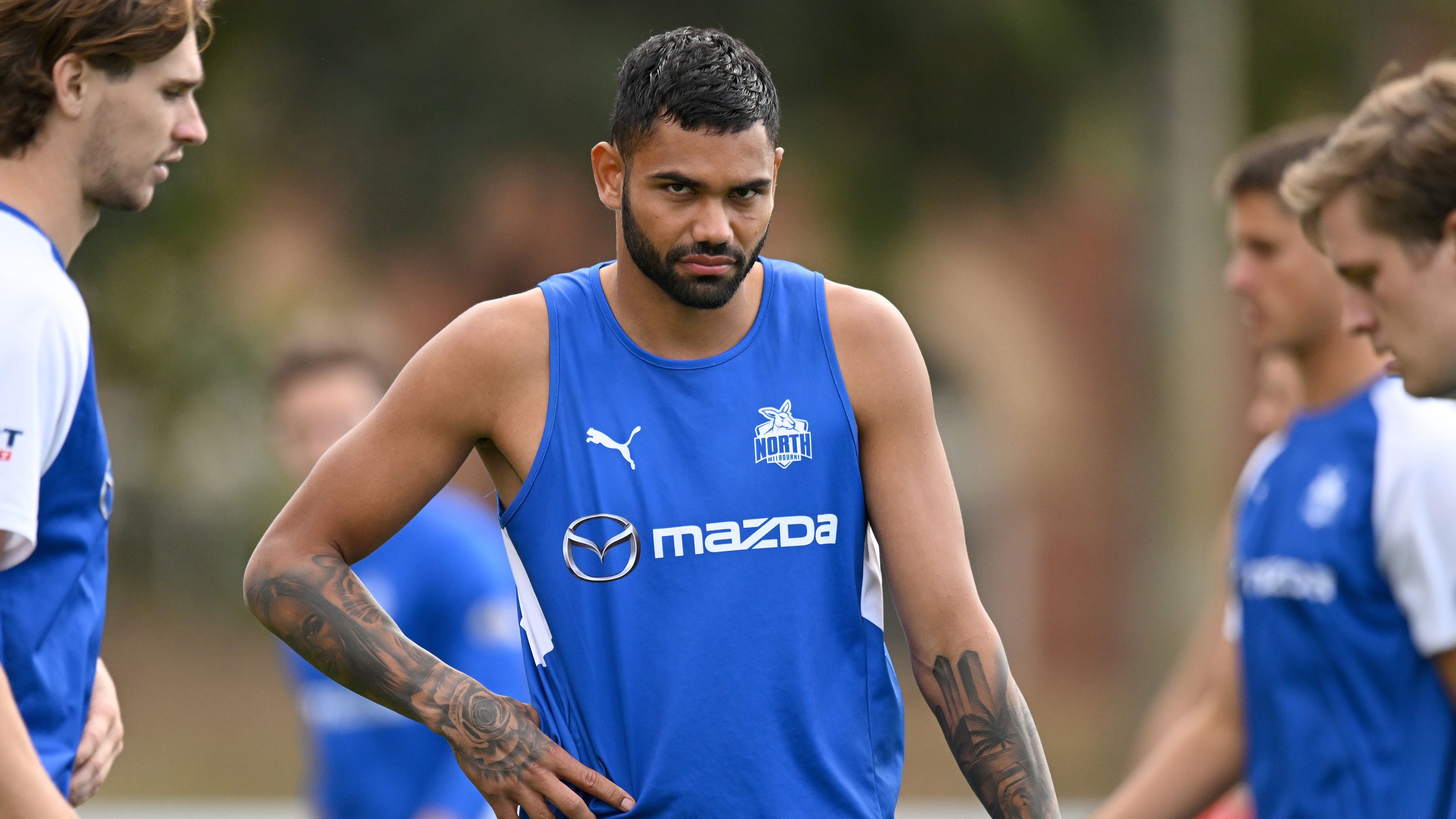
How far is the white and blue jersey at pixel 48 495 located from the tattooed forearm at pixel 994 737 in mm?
1609

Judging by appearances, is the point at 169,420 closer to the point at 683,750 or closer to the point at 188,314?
the point at 188,314

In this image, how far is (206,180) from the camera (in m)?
11.8

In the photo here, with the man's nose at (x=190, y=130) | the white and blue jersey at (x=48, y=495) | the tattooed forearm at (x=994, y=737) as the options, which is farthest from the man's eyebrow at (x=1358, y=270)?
the white and blue jersey at (x=48, y=495)

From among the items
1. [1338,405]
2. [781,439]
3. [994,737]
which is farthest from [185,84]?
[1338,405]

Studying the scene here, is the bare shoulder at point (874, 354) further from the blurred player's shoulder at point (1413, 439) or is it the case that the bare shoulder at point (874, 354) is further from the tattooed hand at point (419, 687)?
the blurred player's shoulder at point (1413, 439)

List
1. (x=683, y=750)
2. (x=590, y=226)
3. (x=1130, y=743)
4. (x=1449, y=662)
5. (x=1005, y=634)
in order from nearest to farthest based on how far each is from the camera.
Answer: (x=683, y=750), (x=1449, y=662), (x=1130, y=743), (x=590, y=226), (x=1005, y=634)

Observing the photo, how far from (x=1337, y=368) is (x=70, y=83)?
316 cm

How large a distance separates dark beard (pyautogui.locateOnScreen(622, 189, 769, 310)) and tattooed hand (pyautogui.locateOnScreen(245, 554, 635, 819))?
81 cm

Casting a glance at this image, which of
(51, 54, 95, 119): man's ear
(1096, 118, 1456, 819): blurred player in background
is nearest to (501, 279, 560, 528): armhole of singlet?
(51, 54, 95, 119): man's ear

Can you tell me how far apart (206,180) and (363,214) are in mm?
1120

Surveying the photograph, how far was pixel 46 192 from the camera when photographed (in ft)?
10.6

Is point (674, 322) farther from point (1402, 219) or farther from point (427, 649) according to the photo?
point (427, 649)

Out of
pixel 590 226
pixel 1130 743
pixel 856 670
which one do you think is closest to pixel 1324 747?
pixel 856 670

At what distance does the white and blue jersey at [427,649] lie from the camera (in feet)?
18.4
